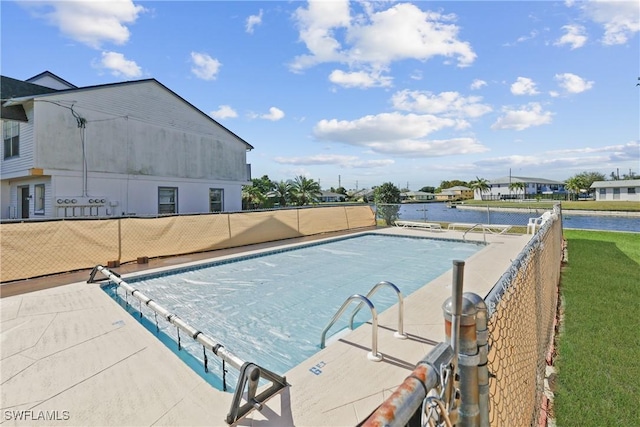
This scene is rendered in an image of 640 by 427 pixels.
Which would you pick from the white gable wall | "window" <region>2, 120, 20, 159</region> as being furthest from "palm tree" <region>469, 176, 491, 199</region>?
"window" <region>2, 120, 20, 159</region>

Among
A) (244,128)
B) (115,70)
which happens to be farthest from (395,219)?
(115,70)

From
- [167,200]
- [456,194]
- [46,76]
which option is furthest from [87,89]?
[456,194]

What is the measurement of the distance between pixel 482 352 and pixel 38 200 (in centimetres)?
1628

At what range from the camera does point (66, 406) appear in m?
2.77

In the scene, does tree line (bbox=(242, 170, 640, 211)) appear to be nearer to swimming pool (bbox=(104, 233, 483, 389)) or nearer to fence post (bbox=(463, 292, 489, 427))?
swimming pool (bbox=(104, 233, 483, 389))

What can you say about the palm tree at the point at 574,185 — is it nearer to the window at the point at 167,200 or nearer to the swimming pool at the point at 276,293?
the swimming pool at the point at 276,293

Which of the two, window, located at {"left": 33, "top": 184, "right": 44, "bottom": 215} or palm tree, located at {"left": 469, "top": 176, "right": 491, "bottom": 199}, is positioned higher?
palm tree, located at {"left": 469, "top": 176, "right": 491, "bottom": 199}

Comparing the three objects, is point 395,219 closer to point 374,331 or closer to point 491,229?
point 491,229

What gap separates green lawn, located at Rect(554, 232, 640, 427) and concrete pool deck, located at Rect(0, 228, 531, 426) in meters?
1.34

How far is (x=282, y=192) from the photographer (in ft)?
113

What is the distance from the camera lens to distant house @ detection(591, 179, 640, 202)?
153 ft

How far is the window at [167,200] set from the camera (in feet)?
48.8

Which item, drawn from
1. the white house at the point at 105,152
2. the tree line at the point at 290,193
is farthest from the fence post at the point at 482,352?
the tree line at the point at 290,193

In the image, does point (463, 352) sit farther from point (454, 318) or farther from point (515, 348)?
point (515, 348)
